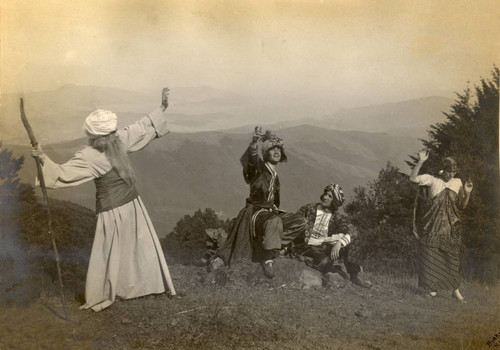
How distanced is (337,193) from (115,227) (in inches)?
97.0

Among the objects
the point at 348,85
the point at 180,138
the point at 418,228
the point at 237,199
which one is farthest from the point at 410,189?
the point at 180,138

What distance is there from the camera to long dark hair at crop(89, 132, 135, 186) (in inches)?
263

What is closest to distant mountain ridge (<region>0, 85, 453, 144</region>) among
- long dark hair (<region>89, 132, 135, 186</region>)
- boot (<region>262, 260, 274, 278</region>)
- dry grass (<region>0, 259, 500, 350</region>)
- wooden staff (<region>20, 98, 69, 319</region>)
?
long dark hair (<region>89, 132, 135, 186</region>)

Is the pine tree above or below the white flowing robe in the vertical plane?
above

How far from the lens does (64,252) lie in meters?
7.03

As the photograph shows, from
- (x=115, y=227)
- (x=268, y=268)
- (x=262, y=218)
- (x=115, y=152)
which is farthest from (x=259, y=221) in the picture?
(x=115, y=152)

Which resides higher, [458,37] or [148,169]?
[458,37]

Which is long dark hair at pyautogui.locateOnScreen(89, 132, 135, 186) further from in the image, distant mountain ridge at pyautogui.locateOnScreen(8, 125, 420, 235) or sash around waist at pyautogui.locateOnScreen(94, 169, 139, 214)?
distant mountain ridge at pyautogui.locateOnScreen(8, 125, 420, 235)

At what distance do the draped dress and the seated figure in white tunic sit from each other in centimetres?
283

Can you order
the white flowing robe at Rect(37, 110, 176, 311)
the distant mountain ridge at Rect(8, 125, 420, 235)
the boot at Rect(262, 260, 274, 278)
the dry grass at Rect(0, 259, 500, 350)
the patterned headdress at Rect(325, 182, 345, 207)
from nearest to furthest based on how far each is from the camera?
the dry grass at Rect(0, 259, 500, 350) → the white flowing robe at Rect(37, 110, 176, 311) → the boot at Rect(262, 260, 274, 278) → the distant mountain ridge at Rect(8, 125, 420, 235) → the patterned headdress at Rect(325, 182, 345, 207)

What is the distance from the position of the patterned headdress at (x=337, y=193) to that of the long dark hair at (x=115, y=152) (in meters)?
2.22

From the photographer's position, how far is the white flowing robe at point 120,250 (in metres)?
6.61

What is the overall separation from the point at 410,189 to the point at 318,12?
2.25 meters

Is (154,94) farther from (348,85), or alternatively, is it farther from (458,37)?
(458,37)
